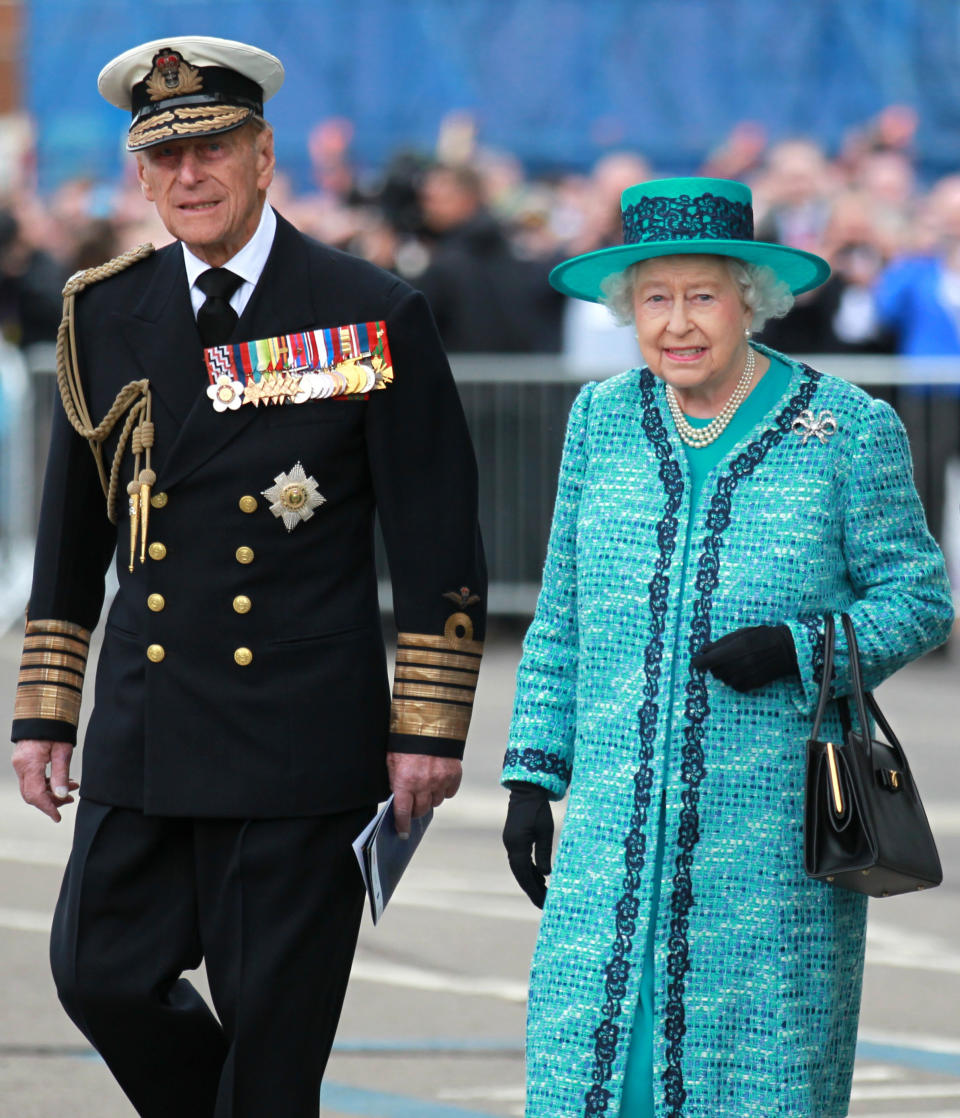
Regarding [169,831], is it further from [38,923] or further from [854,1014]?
[38,923]

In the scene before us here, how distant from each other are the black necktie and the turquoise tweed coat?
2.38ft

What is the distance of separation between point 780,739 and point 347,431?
0.89m

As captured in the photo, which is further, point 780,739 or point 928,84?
point 928,84

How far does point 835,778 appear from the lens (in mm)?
3674

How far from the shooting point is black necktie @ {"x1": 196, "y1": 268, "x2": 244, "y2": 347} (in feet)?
13.4

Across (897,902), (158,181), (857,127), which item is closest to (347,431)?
(158,181)

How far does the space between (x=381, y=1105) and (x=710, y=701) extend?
6.02 ft

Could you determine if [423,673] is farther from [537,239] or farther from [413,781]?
[537,239]

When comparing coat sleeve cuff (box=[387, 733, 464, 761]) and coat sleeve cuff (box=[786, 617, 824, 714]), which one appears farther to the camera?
coat sleeve cuff (box=[387, 733, 464, 761])

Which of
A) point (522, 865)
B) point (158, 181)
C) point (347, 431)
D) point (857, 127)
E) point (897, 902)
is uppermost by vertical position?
point (857, 127)

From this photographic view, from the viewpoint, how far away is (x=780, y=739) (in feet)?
12.5

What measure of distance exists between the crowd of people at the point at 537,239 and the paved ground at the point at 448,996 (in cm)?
383

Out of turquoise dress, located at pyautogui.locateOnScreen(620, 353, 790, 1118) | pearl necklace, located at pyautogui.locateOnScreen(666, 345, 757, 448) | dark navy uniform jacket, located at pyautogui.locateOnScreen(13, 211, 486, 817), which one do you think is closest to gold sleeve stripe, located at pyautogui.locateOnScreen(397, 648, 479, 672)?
dark navy uniform jacket, located at pyautogui.locateOnScreen(13, 211, 486, 817)

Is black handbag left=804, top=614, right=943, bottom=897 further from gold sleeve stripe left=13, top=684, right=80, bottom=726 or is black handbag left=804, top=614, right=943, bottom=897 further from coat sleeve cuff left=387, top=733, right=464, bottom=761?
gold sleeve stripe left=13, top=684, right=80, bottom=726
